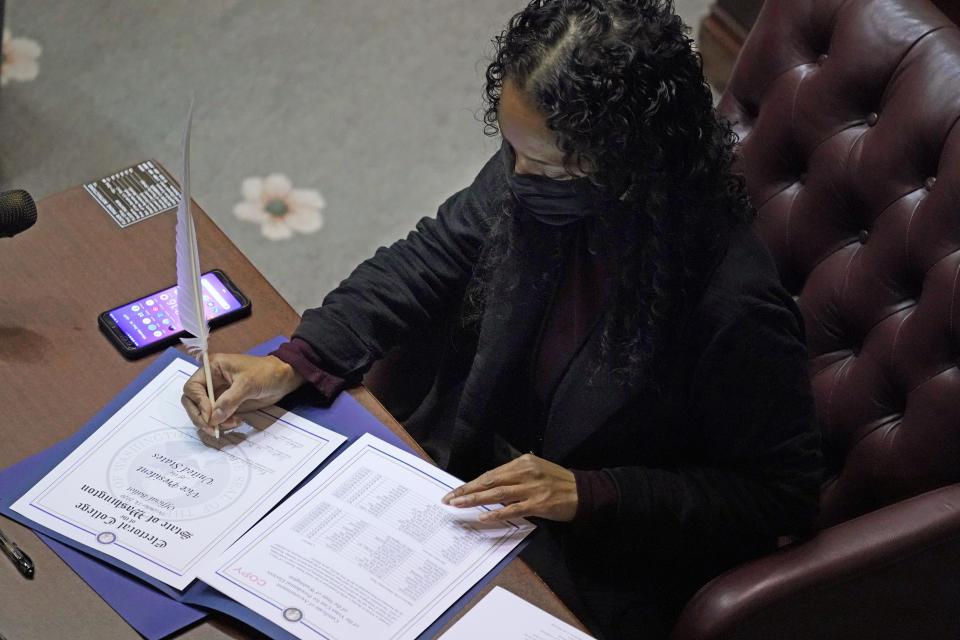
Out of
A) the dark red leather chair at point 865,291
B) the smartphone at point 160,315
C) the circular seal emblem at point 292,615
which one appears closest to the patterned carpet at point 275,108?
the smartphone at point 160,315

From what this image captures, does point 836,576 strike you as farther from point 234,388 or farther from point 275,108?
point 275,108

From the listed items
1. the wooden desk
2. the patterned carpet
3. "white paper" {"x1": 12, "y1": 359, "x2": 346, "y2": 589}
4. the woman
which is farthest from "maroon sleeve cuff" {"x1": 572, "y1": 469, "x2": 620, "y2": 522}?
the patterned carpet

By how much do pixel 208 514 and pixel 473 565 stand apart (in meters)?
0.29

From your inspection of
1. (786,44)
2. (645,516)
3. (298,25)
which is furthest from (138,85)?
(645,516)

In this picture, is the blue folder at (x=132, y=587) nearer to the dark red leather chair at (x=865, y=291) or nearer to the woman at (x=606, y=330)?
the woman at (x=606, y=330)

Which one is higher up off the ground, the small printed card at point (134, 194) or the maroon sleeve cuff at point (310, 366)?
the small printed card at point (134, 194)

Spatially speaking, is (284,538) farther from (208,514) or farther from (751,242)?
(751,242)

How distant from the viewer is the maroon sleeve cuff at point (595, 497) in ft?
4.01

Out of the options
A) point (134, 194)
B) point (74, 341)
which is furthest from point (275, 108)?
point (74, 341)

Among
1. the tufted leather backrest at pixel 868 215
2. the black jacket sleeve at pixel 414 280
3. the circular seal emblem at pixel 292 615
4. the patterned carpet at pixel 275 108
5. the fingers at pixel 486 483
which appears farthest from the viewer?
the patterned carpet at pixel 275 108

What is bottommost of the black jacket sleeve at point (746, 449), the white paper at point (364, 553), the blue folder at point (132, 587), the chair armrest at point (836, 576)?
the chair armrest at point (836, 576)

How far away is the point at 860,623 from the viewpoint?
1.33 meters

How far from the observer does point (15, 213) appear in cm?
131

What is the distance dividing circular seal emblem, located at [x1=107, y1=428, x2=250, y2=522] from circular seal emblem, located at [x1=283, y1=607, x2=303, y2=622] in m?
0.15
